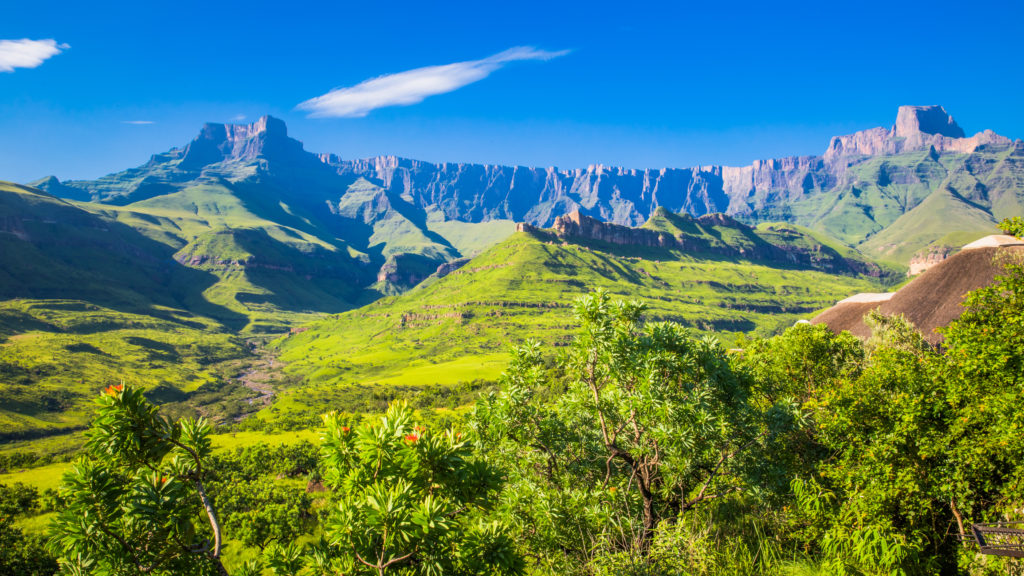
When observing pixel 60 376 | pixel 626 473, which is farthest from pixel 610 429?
pixel 60 376

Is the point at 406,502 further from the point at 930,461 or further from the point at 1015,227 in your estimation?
the point at 1015,227

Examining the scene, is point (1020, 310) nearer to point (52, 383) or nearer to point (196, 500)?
point (196, 500)

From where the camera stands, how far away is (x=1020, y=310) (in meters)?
13.8

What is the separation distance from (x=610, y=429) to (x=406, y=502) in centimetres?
867

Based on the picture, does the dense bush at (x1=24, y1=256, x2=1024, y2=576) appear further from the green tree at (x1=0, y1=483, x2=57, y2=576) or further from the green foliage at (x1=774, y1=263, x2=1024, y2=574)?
the green tree at (x1=0, y1=483, x2=57, y2=576)

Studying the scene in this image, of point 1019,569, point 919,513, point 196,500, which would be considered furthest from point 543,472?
point 1019,569

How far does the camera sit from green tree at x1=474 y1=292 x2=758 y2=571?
11.1 m

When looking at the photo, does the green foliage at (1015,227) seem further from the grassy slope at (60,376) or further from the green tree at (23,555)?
the grassy slope at (60,376)

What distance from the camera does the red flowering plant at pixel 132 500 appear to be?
20.7 ft

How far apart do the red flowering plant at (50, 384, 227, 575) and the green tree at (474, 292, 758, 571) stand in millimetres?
6382

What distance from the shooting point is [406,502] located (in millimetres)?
6469

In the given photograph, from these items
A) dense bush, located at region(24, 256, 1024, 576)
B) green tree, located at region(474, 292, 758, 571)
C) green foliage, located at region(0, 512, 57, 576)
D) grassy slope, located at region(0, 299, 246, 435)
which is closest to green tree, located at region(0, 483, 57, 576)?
green foliage, located at region(0, 512, 57, 576)

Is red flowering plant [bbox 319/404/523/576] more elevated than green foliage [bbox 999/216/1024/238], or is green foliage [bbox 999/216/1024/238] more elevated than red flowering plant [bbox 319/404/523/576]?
green foliage [bbox 999/216/1024/238]

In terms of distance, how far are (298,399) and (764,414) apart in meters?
147
